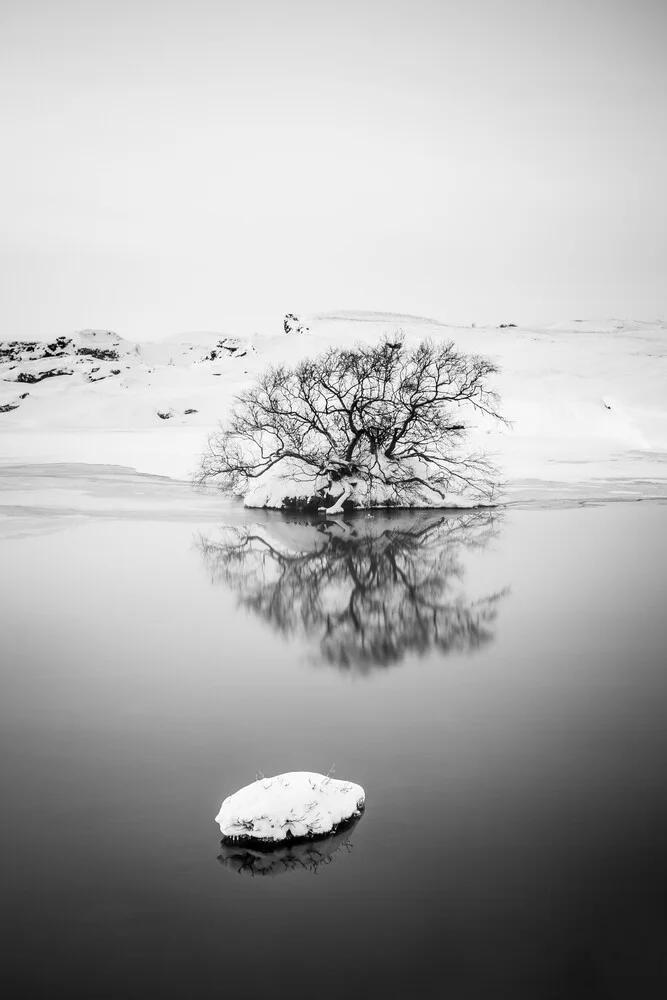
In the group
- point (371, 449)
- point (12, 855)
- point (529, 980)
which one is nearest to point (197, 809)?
point (12, 855)

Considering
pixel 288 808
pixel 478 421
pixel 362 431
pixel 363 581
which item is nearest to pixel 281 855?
pixel 288 808

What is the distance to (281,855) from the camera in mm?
5758

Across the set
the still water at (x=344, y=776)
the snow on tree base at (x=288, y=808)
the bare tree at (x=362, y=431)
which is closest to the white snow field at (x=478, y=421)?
the bare tree at (x=362, y=431)

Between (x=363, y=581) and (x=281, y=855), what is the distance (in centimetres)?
790

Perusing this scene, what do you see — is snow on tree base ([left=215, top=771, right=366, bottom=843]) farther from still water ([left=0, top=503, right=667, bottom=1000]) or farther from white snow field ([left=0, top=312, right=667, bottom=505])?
white snow field ([left=0, top=312, right=667, bottom=505])

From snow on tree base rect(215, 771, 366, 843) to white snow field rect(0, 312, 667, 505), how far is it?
51.6 feet

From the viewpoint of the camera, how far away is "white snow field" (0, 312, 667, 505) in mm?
28359

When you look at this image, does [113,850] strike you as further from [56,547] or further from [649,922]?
[56,547]

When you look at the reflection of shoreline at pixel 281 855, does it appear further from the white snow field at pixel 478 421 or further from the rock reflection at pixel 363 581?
the white snow field at pixel 478 421

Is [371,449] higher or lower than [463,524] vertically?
higher

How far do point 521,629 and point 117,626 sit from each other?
206 inches

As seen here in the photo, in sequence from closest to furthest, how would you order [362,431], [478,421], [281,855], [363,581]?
[281,855] < [363,581] < [362,431] < [478,421]

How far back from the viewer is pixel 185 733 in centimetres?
763

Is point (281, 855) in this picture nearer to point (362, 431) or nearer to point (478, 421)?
point (362, 431)
